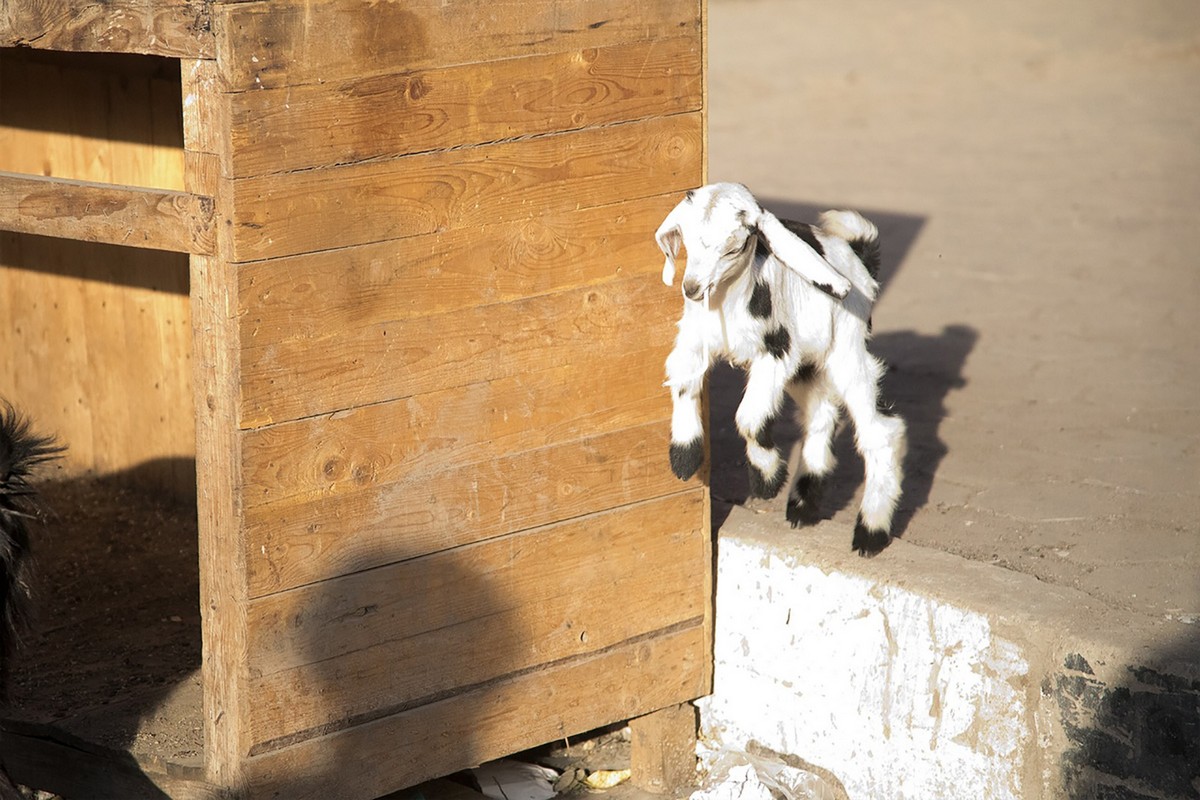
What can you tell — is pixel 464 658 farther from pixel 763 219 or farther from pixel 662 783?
pixel 763 219

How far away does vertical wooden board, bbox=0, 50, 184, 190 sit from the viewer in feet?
15.7

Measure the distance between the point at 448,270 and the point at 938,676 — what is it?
5.18 ft

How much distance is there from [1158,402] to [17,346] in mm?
4182

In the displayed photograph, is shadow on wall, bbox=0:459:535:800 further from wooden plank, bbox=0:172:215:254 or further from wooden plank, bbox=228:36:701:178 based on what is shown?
wooden plank, bbox=228:36:701:178

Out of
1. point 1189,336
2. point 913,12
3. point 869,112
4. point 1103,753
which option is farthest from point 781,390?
point 913,12

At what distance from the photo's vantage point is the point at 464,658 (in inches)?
136

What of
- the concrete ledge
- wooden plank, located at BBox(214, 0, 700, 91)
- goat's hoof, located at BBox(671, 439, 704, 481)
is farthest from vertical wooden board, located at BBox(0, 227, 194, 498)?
goat's hoof, located at BBox(671, 439, 704, 481)

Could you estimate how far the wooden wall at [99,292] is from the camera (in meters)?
4.82

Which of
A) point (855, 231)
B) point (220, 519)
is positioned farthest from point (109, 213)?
point (855, 231)

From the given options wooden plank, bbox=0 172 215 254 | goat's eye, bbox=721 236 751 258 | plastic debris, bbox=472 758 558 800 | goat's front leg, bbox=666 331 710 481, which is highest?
wooden plank, bbox=0 172 215 254

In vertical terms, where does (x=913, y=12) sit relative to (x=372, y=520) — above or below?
above

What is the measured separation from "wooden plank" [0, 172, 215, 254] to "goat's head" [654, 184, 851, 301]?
3.24 feet

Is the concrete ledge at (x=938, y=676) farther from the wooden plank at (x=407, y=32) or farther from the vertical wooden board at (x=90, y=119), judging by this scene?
the vertical wooden board at (x=90, y=119)

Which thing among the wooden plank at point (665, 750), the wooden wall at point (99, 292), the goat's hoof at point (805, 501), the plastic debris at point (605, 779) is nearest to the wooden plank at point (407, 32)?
the goat's hoof at point (805, 501)
